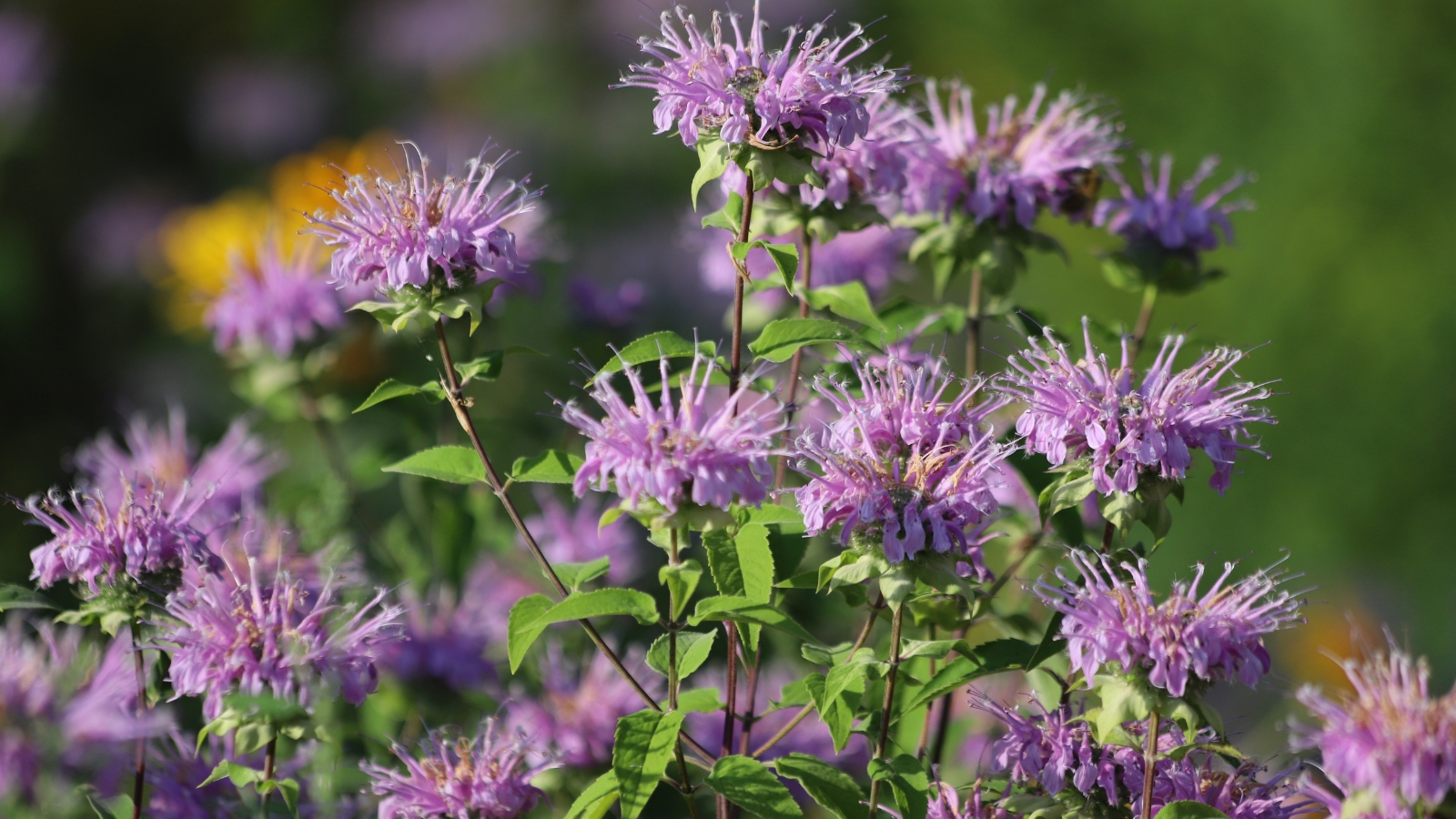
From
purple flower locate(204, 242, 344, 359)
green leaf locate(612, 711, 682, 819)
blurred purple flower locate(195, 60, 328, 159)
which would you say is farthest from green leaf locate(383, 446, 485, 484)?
blurred purple flower locate(195, 60, 328, 159)

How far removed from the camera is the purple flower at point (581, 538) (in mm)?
1758

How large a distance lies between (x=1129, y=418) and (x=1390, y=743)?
310 mm

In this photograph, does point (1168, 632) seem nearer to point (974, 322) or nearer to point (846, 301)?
point (846, 301)

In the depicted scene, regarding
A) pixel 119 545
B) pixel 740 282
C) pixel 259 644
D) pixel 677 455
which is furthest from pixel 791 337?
pixel 119 545

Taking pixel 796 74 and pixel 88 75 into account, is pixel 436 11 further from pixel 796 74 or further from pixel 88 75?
pixel 796 74

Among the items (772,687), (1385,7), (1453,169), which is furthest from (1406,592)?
(772,687)

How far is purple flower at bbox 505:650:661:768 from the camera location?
1.38 meters

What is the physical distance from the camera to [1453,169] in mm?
3766

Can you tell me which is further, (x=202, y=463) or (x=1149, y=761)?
(x=202, y=463)

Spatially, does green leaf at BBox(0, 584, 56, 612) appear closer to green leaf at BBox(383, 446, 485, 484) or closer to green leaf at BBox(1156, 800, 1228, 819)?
green leaf at BBox(383, 446, 485, 484)

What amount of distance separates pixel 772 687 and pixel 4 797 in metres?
1.02

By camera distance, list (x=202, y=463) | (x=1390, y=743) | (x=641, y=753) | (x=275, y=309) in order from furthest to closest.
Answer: (x=275, y=309) → (x=202, y=463) → (x=641, y=753) → (x=1390, y=743)

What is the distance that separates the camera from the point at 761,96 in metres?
1.04

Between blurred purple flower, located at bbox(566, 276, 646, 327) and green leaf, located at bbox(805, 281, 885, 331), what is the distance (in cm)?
58
